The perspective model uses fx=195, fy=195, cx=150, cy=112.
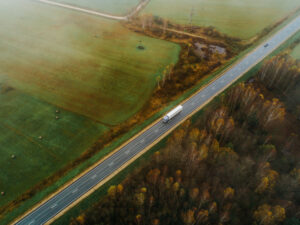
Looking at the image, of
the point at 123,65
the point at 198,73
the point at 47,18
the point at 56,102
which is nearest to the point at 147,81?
the point at 123,65

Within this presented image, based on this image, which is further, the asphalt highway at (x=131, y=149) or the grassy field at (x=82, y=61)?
the grassy field at (x=82, y=61)

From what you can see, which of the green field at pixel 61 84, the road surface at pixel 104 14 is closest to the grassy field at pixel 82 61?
the green field at pixel 61 84

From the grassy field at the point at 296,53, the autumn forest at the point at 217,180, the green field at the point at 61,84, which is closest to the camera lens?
the autumn forest at the point at 217,180

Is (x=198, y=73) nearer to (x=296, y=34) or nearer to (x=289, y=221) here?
(x=289, y=221)

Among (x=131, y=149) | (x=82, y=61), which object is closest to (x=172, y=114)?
(x=131, y=149)

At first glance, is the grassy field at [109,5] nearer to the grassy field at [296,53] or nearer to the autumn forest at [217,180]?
the grassy field at [296,53]

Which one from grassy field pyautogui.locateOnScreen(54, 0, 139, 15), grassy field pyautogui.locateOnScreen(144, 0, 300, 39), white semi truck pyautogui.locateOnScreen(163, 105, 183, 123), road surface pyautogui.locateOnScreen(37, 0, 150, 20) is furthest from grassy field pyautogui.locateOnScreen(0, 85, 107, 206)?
grassy field pyautogui.locateOnScreen(144, 0, 300, 39)
